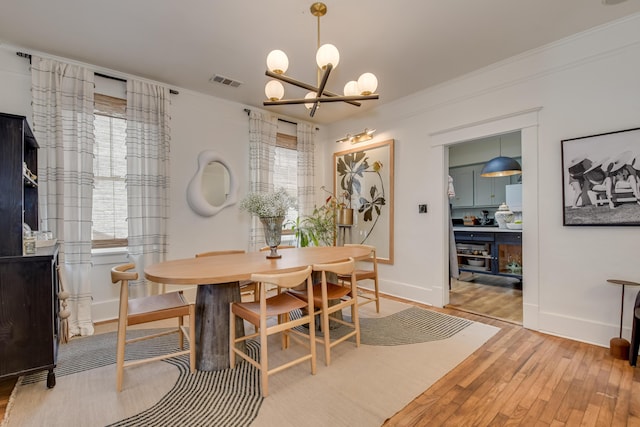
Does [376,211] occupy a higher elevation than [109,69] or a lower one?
lower

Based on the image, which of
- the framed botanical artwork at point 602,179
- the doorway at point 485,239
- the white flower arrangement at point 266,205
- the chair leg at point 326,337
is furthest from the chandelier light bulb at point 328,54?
the doorway at point 485,239

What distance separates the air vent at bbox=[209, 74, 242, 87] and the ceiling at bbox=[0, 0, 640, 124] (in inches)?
3.6

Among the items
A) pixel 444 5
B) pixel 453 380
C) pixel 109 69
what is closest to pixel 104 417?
pixel 453 380

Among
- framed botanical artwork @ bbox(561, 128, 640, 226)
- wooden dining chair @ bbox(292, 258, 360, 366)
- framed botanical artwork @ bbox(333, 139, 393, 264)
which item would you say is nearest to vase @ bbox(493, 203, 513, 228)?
framed botanical artwork @ bbox(333, 139, 393, 264)

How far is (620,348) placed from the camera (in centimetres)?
238

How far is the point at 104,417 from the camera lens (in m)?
1.71

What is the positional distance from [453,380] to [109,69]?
448 cm

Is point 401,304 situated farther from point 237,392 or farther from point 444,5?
point 444,5

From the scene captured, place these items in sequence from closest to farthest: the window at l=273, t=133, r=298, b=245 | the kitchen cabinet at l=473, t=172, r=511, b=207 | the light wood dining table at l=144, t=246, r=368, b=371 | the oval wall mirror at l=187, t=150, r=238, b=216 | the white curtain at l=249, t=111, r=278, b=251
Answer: the light wood dining table at l=144, t=246, r=368, b=371
the oval wall mirror at l=187, t=150, r=238, b=216
the white curtain at l=249, t=111, r=278, b=251
the window at l=273, t=133, r=298, b=245
the kitchen cabinet at l=473, t=172, r=511, b=207

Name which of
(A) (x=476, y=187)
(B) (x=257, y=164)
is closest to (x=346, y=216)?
(B) (x=257, y=164)

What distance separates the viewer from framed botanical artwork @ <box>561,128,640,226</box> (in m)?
2.48

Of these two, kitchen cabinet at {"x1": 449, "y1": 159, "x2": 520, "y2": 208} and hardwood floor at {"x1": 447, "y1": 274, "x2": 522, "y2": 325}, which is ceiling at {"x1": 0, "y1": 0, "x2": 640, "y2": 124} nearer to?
hardwood floor at {"x1": 447, "y1": 274, "x2": 522, "y2": 325}

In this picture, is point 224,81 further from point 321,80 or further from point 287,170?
point 321,80

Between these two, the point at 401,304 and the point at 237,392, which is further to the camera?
the point at 401,304
